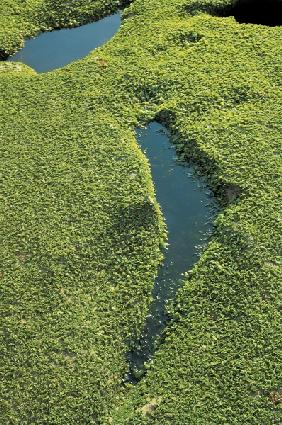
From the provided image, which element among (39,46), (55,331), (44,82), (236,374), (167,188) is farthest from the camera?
(39,46)

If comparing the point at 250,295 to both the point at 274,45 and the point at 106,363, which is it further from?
the point at 274,45

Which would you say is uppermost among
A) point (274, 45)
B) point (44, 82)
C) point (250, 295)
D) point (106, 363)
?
point (274, 45)

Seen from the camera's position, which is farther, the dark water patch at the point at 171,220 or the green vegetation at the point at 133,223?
the dark water patch at the point at 171,220

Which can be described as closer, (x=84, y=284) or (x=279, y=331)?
(x=279, y=331)

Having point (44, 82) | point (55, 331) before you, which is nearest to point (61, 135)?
point (44, 82)
